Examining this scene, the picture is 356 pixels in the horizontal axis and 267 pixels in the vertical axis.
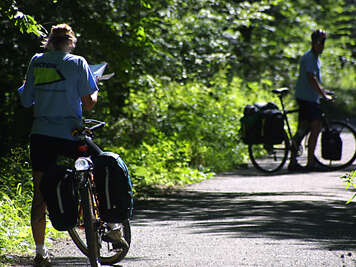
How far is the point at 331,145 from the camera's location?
13.4 metres

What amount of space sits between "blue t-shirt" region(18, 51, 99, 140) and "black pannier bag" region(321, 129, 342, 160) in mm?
8059

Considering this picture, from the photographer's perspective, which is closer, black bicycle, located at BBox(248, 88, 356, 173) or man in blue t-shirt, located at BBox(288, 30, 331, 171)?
man in blue t-shirt, located at BBox(288, 30, 331, 171)

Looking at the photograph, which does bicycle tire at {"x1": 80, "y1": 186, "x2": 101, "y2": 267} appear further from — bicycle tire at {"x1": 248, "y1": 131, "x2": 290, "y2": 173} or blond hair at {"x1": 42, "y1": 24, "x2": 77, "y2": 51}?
bicycle tire at {"x1": 248, "y1": 131, "x2": 290, "y2": 173}

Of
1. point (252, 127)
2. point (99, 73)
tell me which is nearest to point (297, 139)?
point (252, 127)

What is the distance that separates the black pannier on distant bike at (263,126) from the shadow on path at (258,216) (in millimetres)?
2664

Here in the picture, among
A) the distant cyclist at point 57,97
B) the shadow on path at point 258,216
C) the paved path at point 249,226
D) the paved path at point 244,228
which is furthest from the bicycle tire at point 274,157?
the distant cyclist at point 57,97

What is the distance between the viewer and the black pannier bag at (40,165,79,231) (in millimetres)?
5688

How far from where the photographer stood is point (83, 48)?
12.1m

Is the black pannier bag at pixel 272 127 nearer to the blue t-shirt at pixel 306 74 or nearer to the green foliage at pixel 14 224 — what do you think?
the blue t-shirt at pixel 306 74

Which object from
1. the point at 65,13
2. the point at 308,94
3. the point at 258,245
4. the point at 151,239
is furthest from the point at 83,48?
the point at 258,245

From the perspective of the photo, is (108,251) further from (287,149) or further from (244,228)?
(287,149)

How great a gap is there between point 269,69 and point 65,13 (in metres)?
13.3

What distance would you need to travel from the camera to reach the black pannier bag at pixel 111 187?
5.82 m

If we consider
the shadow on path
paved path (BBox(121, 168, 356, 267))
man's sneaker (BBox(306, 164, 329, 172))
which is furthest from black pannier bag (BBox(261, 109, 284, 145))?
the shadow on path
